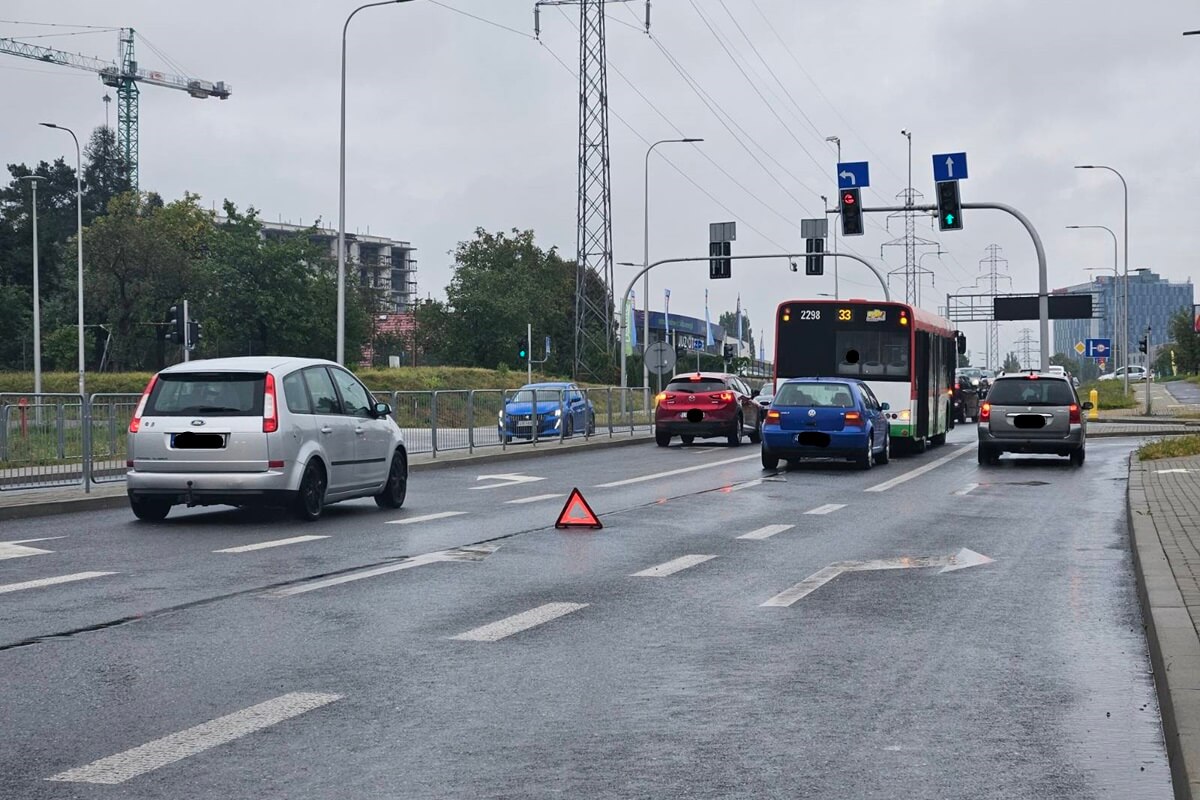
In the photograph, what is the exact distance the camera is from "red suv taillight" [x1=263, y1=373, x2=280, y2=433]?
617 inches

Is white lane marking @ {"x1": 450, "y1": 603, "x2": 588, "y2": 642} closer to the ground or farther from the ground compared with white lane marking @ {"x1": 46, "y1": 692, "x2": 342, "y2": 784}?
closer to the ground

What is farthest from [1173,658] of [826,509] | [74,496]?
[74,496]

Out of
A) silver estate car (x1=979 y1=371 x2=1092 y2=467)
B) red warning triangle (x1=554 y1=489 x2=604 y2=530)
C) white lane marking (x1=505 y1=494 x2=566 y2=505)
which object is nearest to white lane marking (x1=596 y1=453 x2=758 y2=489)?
white lane marking (x1=505 y1=494 x2=566 y2=505)

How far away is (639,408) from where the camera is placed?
47844 mm

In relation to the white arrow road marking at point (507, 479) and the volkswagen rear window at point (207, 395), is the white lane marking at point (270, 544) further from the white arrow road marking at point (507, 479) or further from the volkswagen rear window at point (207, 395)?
the white arrow road marking at point (507, 479)

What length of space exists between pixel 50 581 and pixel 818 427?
55.7ft

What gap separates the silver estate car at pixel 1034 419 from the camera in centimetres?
2745

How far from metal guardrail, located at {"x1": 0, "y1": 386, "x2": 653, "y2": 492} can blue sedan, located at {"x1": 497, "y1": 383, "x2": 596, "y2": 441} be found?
0.07 ft

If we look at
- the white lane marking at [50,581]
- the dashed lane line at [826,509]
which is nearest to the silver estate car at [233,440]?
the white lane marking at [50,581]

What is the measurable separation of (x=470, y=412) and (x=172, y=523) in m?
14.4

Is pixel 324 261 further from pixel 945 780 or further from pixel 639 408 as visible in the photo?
pixel 945 780

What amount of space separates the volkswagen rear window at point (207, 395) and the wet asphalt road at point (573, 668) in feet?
3.93

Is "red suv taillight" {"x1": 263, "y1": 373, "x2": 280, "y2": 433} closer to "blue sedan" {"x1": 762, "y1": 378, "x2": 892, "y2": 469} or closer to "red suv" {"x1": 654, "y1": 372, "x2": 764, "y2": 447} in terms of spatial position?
"blue sedan" {"x1": 762, "y1": 378, "x2": 892, "y2": 469}

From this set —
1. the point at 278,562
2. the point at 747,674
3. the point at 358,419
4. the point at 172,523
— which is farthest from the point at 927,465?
the point at 747,674
